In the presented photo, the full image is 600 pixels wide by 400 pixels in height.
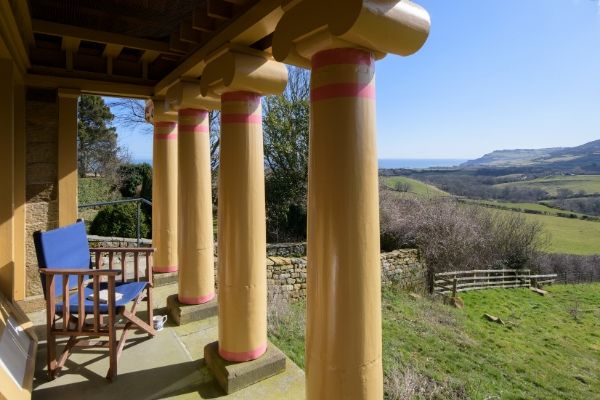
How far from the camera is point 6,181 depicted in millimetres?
3252

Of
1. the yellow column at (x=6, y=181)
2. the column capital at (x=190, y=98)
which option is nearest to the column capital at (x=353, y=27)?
the column capital at (x=190, y=98)

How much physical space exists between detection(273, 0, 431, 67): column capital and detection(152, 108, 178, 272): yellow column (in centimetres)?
308

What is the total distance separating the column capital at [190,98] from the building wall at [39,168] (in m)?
1.66

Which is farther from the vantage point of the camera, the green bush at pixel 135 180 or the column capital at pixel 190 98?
the green bush at pixel 135 180

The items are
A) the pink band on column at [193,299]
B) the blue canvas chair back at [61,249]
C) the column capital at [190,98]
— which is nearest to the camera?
the blue canvas chair back at [61,249]

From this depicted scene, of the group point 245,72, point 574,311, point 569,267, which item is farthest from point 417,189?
point 245,72

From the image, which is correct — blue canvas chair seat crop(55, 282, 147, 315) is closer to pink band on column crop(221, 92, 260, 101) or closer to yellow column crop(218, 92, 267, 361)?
yellow column crop(218, 92, 267, 361)

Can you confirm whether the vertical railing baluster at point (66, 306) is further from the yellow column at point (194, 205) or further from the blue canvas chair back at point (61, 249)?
the yellow column at point (194, 205)

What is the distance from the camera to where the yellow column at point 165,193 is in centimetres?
441

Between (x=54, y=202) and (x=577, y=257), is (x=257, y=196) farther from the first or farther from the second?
(x=577, y=257)

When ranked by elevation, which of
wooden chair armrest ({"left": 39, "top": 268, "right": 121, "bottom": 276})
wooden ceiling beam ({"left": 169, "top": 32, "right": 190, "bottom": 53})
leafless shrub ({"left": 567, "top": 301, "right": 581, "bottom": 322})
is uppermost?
wooden ceiling beam ({"left": 169, "top": 32, "right": 190, "bottom": 53})

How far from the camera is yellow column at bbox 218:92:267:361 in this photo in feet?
8.09

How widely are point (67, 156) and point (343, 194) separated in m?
3.77

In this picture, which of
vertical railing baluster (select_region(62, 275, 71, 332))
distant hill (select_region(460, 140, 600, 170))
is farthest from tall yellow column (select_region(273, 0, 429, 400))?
distant hill (select_region(460, 140, 600, 170))
